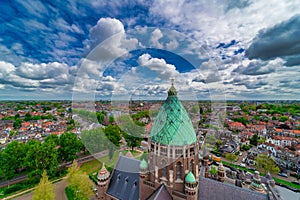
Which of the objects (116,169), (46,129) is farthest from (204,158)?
(46,129)

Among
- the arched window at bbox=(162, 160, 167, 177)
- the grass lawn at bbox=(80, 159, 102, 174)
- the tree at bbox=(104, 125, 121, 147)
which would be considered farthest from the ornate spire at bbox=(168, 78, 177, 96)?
the grass lawn at bbox=(80, 159, 102, 174)

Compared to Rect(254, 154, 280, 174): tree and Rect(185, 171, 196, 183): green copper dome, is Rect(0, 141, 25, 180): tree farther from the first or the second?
Rect(254, 154, 280, 174): tree

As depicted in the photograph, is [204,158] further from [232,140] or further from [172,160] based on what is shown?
[232,140]

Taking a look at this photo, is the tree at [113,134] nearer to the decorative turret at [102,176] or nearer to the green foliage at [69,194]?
the green foliage at [69,194]

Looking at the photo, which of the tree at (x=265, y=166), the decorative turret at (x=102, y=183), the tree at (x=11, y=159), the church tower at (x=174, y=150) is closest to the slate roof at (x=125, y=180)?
→ the decorative turret at (x=102, y=183)

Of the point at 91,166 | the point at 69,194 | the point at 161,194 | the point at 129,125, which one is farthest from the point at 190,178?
the point at 91,166

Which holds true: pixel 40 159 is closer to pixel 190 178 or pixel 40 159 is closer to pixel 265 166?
pixel 190 178

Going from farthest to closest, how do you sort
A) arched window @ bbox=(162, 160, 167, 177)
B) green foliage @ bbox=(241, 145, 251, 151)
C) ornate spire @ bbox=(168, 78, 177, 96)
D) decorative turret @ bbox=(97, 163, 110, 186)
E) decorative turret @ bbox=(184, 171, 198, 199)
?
green foliage @ bbox=(241, 145, 251, 151) → decorative turret @ bbox=(97, 163, 110, 186) → arched window @ bbox=(162, 160, 167, 177) → ornate spire @ bbox=(168, 78, 177, 96) → decorative turret @ bbox=(184, 171, 198, 199)
